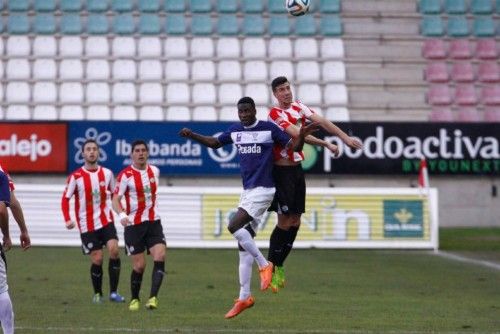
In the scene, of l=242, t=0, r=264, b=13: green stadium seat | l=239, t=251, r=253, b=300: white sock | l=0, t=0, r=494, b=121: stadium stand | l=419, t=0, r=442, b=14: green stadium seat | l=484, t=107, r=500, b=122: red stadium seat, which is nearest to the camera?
l=239, t=251, r=253, b=300: white sock

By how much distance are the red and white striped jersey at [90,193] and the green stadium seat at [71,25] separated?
16437mm

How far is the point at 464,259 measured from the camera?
74.7ft

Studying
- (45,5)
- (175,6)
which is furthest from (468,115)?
(45,5)

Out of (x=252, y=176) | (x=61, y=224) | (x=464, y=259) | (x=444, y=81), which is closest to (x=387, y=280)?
Result: (x=464, y=259)

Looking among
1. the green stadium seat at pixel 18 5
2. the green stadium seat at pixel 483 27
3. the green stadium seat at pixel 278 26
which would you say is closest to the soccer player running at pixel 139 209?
the green stadium seat at pixel 278 26

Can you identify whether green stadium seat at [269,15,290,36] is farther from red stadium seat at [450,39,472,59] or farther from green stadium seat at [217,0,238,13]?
red stadium seat at [450,39,472,59]

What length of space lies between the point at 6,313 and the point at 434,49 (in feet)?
79.9

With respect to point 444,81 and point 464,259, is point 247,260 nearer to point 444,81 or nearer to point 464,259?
point 464,259

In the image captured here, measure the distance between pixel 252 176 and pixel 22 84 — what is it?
19.2m

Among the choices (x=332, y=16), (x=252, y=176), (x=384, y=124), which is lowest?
(x=252, y=176)

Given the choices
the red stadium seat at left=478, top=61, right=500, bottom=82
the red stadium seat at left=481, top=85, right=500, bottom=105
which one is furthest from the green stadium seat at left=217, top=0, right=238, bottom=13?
the red stadium seat at left=481, top=85, right=500, bottom=105

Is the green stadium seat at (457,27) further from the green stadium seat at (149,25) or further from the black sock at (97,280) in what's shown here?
the black sock at (97,280)

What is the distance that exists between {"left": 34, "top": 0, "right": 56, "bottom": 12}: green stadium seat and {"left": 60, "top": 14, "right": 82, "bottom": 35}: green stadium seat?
1.71 ft

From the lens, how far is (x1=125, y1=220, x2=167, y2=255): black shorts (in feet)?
49.3
